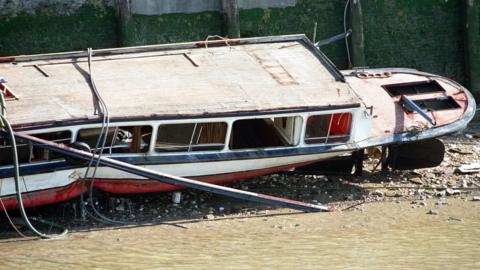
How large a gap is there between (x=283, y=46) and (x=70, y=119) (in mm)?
4113

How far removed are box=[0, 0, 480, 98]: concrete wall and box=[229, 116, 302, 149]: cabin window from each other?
3316mm

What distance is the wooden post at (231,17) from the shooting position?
741 inches

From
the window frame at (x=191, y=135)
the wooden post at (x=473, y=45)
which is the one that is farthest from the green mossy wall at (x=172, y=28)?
the wooden post at (x=473, y=45)

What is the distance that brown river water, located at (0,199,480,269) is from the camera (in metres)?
13.4

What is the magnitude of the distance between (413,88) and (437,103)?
514 mm

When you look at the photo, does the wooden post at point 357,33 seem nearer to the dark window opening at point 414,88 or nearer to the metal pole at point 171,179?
the dark window opening at point 414,88

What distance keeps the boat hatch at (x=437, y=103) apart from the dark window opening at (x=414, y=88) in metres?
0.30

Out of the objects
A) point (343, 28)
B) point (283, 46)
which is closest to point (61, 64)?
point (283, 46)

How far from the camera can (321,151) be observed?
1572cm

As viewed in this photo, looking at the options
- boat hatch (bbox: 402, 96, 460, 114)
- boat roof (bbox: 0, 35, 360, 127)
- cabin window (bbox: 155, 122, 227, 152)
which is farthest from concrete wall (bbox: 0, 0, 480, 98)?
cabin window (bbox: 155, 122, 227, 152)

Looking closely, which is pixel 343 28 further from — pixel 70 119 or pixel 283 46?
pixel 70 119

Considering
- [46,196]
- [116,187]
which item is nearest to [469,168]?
[116,187]

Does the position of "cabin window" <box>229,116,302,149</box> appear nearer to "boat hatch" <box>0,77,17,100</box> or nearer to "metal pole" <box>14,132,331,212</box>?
"metal pole" <box>14,132,331,212</box>

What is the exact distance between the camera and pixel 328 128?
15836mm
